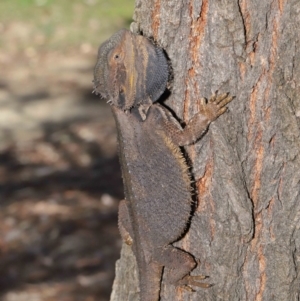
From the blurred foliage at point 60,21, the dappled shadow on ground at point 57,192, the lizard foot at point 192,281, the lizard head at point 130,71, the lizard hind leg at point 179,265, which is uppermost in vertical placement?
the blurred foliage at point 60,21

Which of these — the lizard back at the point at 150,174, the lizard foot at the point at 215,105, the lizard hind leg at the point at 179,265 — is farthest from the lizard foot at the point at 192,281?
the lizard foot at the point at 215,105

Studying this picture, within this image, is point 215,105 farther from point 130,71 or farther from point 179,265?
point 179,265

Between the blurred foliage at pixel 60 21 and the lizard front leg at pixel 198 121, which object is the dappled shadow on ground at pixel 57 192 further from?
the lizard front leg at pixel 198 121

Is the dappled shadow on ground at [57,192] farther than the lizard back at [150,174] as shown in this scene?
Yes

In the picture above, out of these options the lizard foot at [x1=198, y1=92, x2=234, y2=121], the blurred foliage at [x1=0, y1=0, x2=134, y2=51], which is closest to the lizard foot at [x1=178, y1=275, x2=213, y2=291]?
the lizard foot at [x1=198, y1=92, x2=234, y2=121]

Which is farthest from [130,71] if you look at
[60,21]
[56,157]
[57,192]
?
[60,21]
